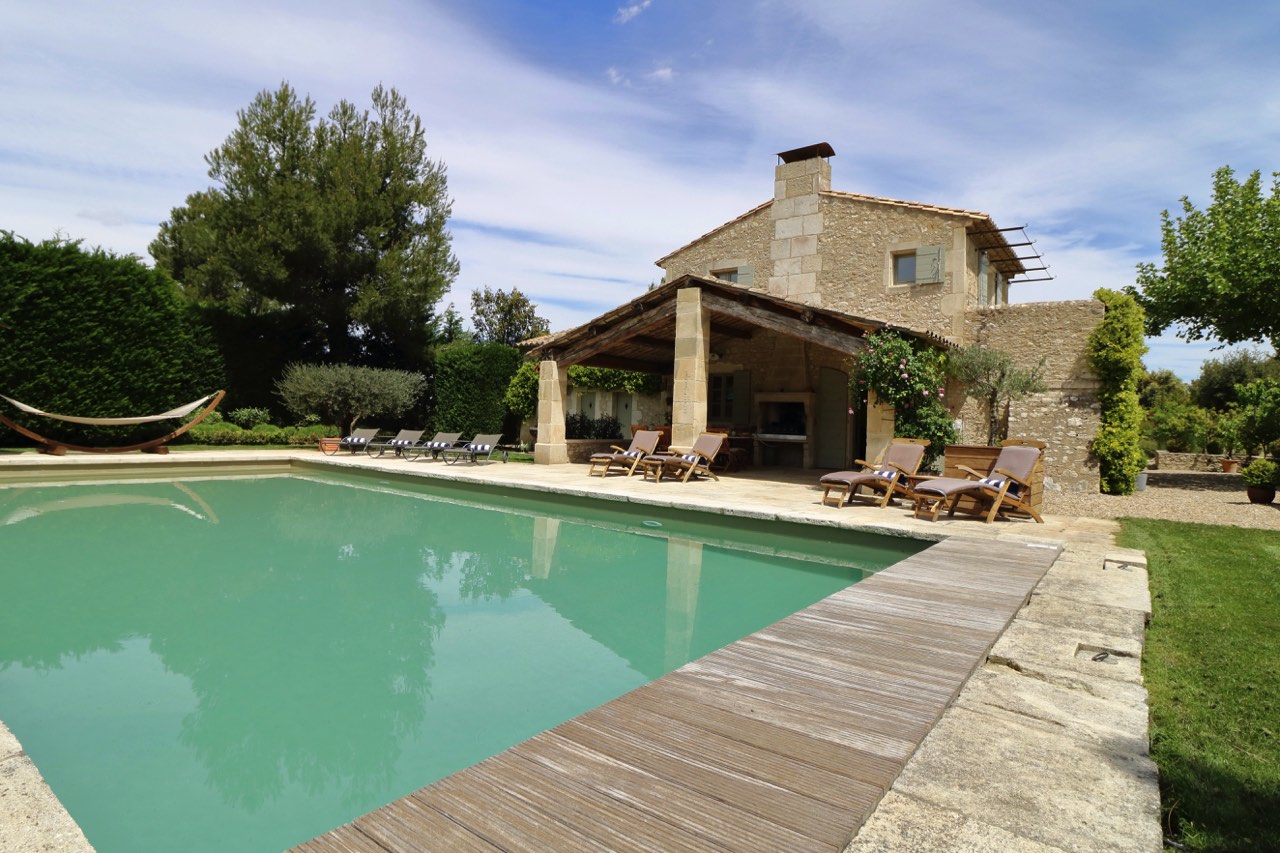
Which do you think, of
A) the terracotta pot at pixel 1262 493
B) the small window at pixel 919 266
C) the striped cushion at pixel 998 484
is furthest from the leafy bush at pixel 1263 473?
the small window at pixel 919 266

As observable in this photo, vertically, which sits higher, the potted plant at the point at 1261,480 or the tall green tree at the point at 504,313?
the tall green tree at the point at 504,313

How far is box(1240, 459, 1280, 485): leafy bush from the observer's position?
399 inches

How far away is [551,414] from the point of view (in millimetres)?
14773

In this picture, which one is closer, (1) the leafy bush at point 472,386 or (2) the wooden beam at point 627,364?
(2) the wooden beam at point 627,364

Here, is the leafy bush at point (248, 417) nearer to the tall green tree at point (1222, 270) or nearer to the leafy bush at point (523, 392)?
the leafy bush at point (523, 392)

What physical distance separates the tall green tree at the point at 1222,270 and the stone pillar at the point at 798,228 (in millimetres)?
7195

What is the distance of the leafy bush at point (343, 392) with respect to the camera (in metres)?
19.4

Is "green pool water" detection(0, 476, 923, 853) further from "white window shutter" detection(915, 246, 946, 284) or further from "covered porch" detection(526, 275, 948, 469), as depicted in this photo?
"white window shutter" detection(915, 246, 946, 284)

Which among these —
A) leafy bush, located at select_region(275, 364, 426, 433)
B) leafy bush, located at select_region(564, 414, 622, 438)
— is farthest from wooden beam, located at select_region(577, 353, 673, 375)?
leafy bush, located at select_region(275, 364, 426, 433)

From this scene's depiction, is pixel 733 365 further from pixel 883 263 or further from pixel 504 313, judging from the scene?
pixel 504 313

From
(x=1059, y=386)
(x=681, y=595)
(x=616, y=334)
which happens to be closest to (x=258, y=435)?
(x=616, y=334)

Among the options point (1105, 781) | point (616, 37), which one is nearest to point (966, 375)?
point (616, 37)

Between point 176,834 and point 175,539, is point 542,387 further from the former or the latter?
point 176,834

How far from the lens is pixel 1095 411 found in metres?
11.8
